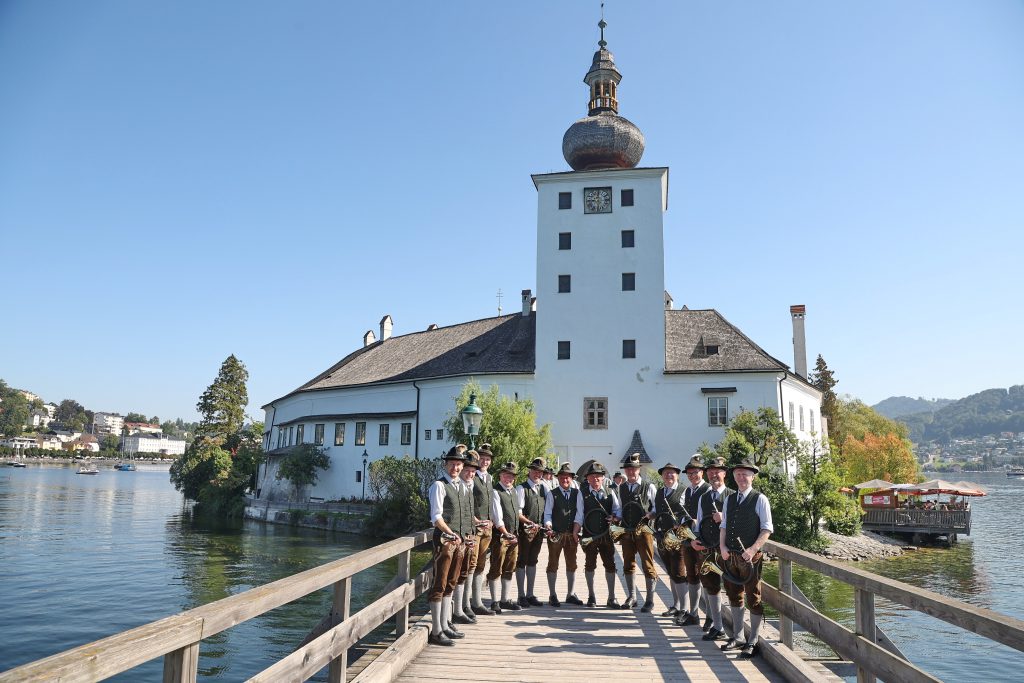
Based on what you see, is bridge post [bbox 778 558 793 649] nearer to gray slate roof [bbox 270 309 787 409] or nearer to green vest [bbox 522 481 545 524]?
green vest [bbox 522 481 545 524]

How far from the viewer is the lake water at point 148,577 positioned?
1612cm

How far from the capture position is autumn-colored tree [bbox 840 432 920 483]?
56938 mm

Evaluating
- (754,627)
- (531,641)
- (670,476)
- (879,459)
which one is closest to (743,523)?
(754,627)

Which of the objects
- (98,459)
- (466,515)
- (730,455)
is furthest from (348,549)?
(98,459)

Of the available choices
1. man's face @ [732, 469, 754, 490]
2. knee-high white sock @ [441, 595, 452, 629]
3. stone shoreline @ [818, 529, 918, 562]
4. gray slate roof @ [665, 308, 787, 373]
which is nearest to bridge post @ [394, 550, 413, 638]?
knee-high white sock @ [441, 595, 452, 629]

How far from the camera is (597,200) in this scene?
37.2 meters

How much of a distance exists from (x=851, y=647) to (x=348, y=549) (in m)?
28.5

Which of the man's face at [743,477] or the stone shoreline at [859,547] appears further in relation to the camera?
the stone shoreline at [859,547]

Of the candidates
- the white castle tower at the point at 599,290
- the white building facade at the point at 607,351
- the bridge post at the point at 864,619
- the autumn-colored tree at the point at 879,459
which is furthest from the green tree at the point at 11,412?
the bridge post at the point at 864,619

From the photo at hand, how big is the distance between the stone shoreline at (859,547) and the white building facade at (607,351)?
19.2 feet

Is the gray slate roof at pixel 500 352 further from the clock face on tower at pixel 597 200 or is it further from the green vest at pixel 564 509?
the green vest at pixel 564 509

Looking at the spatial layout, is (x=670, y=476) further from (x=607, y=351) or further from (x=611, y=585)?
(x=607, y=351)

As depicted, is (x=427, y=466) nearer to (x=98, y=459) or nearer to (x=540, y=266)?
(x=540, y=266)

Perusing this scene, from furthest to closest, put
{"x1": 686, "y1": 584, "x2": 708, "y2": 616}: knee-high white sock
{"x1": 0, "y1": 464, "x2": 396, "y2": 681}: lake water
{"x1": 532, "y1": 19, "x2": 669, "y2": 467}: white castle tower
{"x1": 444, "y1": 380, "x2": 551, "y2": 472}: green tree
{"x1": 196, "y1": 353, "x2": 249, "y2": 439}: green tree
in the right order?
{"x1": 196, "y1": 353, "x2": 249, "y2": 439}: green tree → {"x1": 532, "y1": 19, "x2": 669, "y2": 467}: white castle tower → {"x1": 444, "y1": 380, "x2": 551, "y2": 472}: green tree → {"x1": 0, "y1": 464, "x2": 396, "y2": 681}: lake water → {"x1": 686, "y1": 584, "x2": 708, "y2": 616}: knee-high white sock
